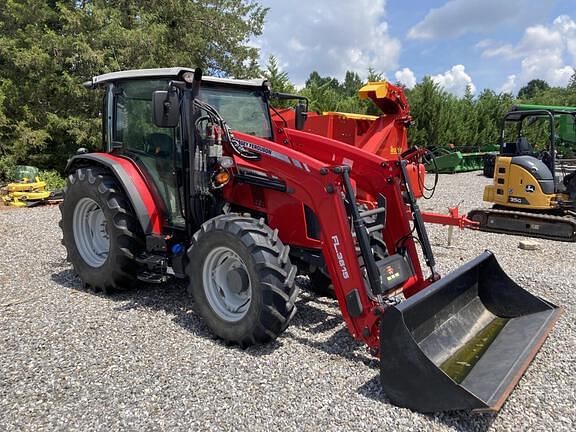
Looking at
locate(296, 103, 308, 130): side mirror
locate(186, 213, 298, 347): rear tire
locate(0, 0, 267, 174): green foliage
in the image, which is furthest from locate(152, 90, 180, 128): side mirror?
locate(0, 0, 267, 174): green foliage

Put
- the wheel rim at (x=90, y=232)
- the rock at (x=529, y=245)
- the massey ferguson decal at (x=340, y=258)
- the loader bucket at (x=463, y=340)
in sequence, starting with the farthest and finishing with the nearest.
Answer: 1. the rock at (x=529, y=245)
2. the wheel rim at (x=90, y=232)
3. the massey ferguson decal at (x=340, y=258)
4. the loader bucket at (x=463, y=340)

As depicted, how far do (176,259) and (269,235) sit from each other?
1245 mm

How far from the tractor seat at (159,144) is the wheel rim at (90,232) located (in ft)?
3.27

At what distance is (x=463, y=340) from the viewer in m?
3.79

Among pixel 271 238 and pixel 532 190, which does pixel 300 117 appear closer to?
pixel 271 238

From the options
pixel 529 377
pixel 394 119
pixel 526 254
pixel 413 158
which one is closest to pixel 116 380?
pixel 529 377

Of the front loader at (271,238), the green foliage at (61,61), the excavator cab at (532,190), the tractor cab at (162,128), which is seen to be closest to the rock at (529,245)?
the excavator cab at (532,190)

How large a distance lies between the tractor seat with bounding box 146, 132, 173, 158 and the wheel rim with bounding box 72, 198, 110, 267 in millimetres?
998

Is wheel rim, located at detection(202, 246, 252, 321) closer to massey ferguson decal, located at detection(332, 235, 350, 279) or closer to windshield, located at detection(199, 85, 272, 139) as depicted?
massey ferguson decal, located at detection(332, 235, 350, 279)

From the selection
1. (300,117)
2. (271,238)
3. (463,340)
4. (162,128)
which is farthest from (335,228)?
(300,117)

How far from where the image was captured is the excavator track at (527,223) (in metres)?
8.96

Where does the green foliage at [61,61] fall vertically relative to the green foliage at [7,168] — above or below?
above

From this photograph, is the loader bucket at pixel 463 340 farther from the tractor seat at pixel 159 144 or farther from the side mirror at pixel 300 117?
the side mirror at pixel 300 117

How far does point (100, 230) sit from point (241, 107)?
7.21 feet
